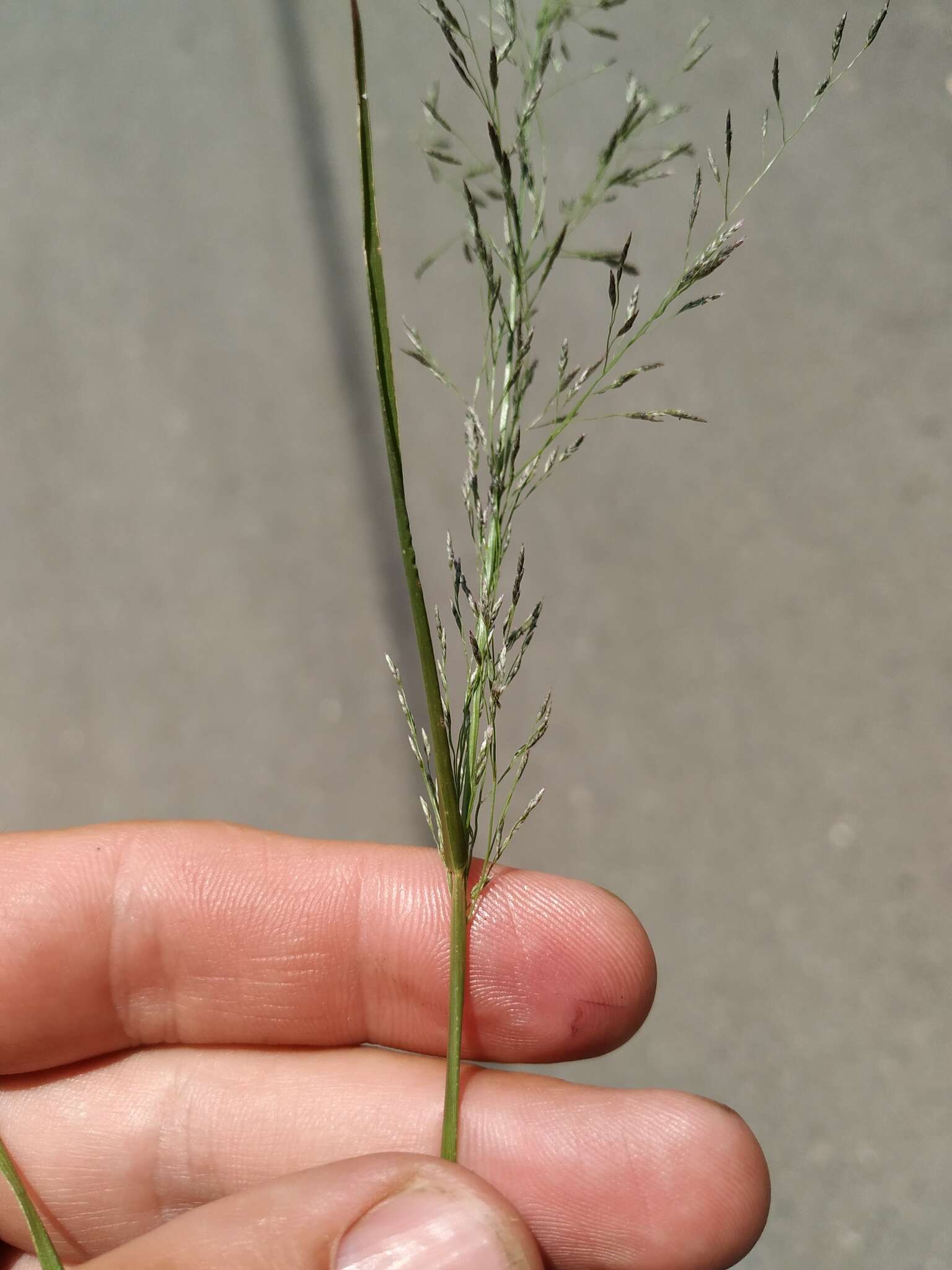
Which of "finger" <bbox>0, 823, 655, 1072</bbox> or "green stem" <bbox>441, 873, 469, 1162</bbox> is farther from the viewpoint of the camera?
"finger" <bbox>0, 823, 655, 1072</bbox>

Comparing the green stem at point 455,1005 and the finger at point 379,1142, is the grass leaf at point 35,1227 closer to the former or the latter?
the finger at point 379,1142

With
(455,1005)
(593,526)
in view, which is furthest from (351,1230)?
(593,526)

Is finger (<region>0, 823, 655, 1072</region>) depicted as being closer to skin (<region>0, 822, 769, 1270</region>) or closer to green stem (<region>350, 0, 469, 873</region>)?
skin (<region>0, 822, 769, 1270</region>)

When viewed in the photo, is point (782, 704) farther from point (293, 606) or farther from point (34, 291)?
point (34, 291)

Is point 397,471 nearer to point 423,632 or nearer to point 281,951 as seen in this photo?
point 423,632

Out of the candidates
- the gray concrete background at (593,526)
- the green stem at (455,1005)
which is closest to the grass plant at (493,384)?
the green stem at (455,1005)

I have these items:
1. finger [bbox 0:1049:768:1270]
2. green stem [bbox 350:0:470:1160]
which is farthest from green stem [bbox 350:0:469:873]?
finger [bbox 0:1049:768:1270]

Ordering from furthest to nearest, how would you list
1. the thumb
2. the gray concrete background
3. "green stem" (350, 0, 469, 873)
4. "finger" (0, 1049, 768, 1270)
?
the gray concrete background, "finger" (0, 1049, 768, 1270), the thumb, "green stem" (350, 0, 469, 873)
